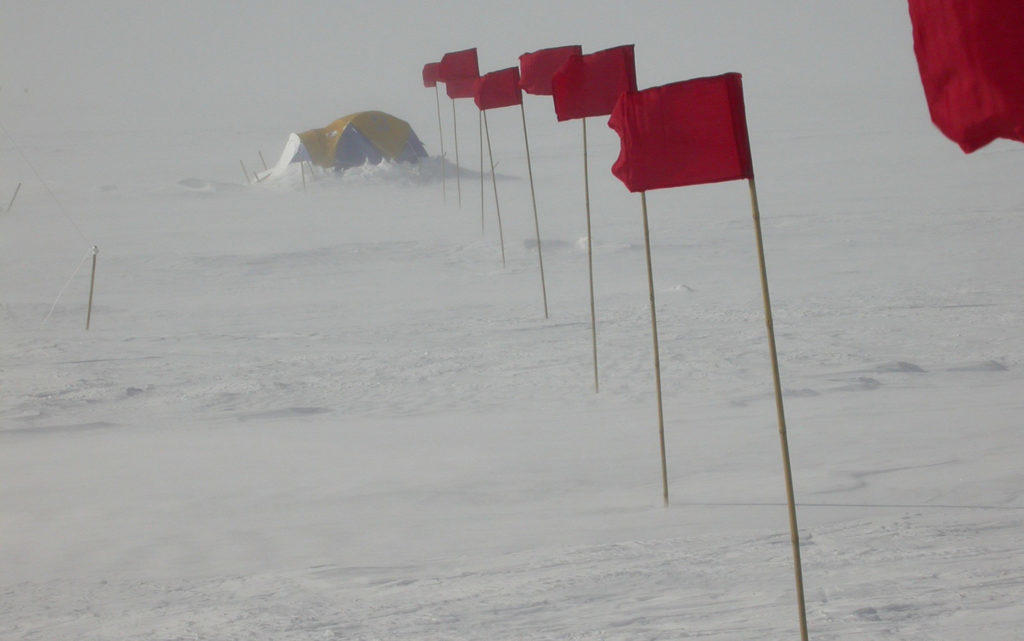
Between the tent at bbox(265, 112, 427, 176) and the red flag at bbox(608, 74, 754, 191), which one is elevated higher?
the tent at bbox(265, 112, 427, 176)

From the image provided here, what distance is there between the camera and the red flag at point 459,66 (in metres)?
16.3

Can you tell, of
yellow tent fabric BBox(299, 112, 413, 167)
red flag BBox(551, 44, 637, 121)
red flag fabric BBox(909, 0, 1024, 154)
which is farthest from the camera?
yellow tent fabric BBox(299, 112, 413, 167)

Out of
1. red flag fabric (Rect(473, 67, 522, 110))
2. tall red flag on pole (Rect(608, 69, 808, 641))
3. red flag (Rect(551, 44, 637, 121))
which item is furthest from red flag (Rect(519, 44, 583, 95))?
tall red flag on pole (Rect(608, 69, 808, 641))

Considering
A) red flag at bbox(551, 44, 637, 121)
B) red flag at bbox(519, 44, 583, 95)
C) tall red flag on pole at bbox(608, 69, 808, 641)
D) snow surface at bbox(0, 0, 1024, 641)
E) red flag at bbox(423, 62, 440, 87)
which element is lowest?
snow surface at bbox(0, 0, 1024, 641)

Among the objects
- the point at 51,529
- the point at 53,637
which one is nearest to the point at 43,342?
the point at 51,529

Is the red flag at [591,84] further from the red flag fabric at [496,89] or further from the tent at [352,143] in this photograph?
the tent at [352,143]

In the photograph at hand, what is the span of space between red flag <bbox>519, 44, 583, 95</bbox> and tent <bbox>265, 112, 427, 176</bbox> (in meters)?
12.9

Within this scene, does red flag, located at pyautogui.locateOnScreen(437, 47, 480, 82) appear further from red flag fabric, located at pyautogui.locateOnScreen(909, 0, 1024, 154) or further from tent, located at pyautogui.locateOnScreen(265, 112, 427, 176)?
red flag fabric, located at pyautogui.locateOnScreen(909, 0, 1024, 154)

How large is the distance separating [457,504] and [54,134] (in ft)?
140

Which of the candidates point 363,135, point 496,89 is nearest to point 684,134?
point 496,89

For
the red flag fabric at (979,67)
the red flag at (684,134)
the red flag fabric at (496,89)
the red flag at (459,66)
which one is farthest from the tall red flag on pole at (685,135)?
the red flag at (459,66)

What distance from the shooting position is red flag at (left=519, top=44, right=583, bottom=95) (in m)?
10.8

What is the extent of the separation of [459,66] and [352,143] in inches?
299

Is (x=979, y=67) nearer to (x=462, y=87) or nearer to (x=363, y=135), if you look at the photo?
(x=462, y=87)
